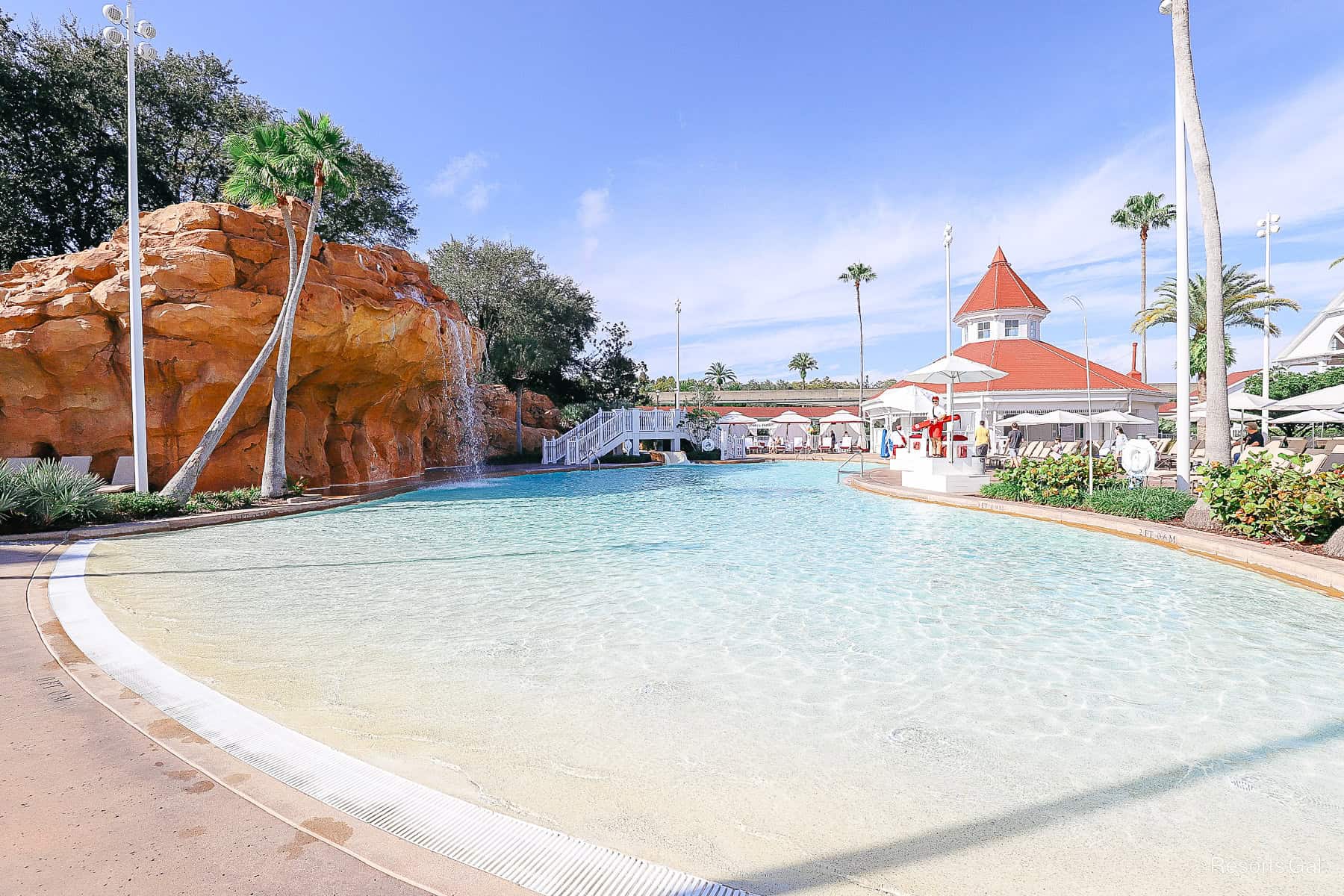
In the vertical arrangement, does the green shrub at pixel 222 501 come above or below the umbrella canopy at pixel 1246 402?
below

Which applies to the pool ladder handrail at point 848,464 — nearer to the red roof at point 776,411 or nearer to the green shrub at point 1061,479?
the green shrub at point 1061,479

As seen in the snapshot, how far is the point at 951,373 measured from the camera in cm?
1630

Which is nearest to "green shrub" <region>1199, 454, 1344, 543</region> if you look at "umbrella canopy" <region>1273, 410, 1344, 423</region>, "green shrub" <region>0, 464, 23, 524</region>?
"umbrella canopy" <region>1273, 410, 1344, 423</region>

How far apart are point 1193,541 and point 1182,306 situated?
5.09 meters

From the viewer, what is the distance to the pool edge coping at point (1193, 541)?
21.6ft

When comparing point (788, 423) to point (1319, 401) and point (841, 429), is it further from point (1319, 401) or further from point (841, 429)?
point (1319, 401)

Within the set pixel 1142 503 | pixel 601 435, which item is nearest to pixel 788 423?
pixel 601 435

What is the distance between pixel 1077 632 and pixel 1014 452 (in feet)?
74.6

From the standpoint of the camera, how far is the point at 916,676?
439 cm

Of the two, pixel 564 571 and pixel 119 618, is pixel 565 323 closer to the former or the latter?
pixel 564 571

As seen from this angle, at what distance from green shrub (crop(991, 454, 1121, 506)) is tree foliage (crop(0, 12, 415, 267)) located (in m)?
18.3

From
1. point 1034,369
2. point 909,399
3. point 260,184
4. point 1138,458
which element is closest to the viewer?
point 1138,458

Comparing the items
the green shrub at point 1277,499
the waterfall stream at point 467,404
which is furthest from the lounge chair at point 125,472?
the green shrub at point 1277,499

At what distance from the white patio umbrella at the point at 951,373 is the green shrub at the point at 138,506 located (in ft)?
51.8
